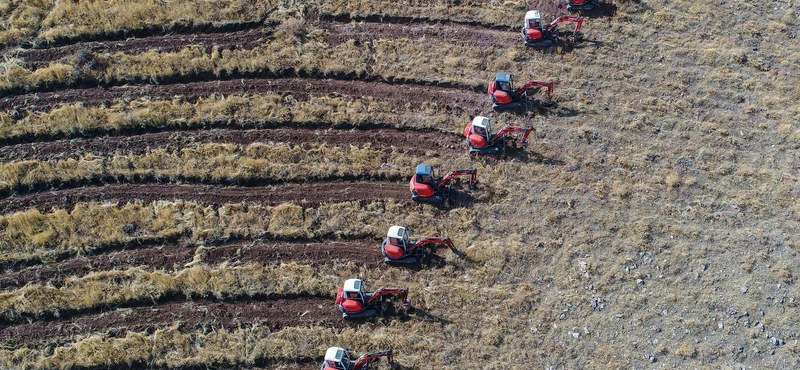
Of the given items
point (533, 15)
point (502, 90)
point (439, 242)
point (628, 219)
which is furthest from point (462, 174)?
point (533, 15)

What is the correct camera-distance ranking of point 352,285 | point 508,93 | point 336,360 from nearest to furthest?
point 336,360
point 352,285
point 508,93

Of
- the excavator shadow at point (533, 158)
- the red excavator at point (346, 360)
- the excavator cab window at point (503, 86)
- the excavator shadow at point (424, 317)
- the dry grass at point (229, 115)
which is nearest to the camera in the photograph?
the red excavator at point (346, 360)

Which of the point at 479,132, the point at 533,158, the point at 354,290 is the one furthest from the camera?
the point at 533,158

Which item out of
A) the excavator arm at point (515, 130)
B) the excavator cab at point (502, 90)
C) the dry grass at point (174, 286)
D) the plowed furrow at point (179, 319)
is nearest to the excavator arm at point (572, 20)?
the excavator cab at point (502, 90)

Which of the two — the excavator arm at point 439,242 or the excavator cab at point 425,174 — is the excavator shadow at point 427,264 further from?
the excavator cab at point 425,174

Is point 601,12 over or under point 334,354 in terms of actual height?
over

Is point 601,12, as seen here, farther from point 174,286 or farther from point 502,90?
point 174,286

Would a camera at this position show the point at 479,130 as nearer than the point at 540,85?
Yes
